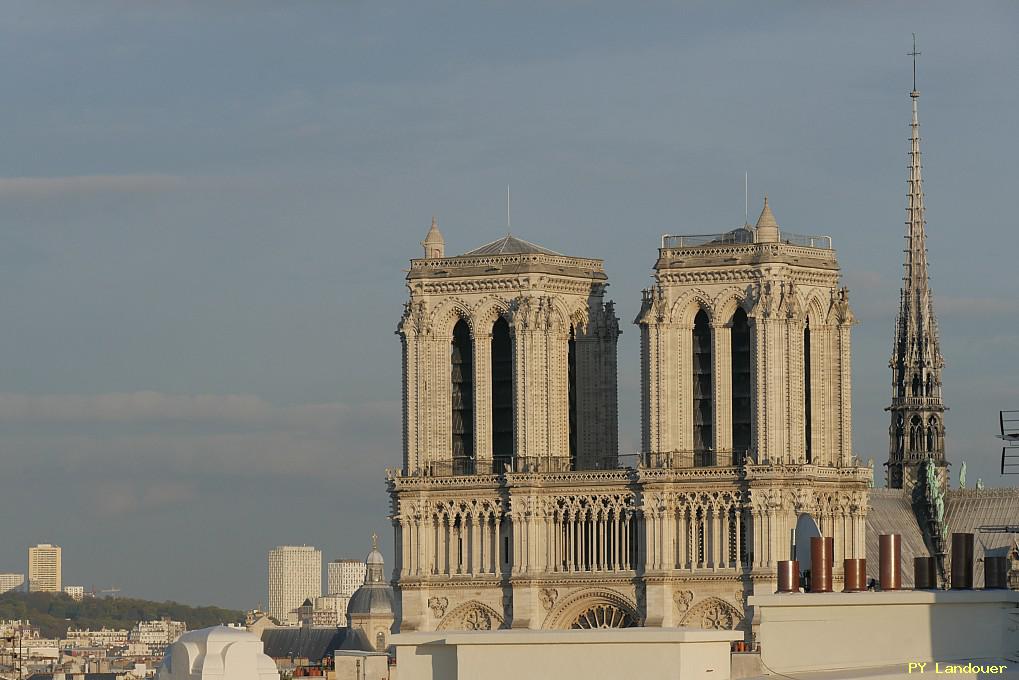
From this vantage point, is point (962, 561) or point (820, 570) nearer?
point (820, 570)

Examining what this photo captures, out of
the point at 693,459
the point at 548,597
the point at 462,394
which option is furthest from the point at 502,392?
the point at 693,459

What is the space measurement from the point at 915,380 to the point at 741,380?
46.2 meters

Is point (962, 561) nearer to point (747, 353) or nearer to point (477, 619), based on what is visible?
point (747, 353)

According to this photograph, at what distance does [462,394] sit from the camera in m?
158

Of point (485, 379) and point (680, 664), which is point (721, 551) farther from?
point (680, 664)

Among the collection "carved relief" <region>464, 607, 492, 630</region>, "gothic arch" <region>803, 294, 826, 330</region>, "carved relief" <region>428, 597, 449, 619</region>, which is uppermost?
"gothic arch" <region>803, 294, 826, 330</region>

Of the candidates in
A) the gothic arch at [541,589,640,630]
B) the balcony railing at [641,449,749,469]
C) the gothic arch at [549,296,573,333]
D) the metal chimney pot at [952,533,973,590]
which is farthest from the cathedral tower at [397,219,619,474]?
the metal chimney pot at [952,533,973,590]

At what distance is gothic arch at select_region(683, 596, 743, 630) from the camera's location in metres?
151

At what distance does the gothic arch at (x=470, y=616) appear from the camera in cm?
15650

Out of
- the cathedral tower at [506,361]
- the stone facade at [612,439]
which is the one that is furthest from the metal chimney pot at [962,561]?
the cathedral tower at [506,361]

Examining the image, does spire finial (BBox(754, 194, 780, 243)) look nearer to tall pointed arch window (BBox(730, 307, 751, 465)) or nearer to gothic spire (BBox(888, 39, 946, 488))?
tall pointed arch window (BBox(730, 307, 751, 465))

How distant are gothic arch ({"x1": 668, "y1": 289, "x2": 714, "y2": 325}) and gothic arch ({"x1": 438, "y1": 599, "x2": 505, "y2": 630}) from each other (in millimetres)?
17025

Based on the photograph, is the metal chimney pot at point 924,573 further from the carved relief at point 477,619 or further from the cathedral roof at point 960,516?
the cathedral roof at point 960,516

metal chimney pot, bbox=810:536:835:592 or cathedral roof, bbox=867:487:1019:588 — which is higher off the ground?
cathedral roof, bbox=867:487:1019:588
